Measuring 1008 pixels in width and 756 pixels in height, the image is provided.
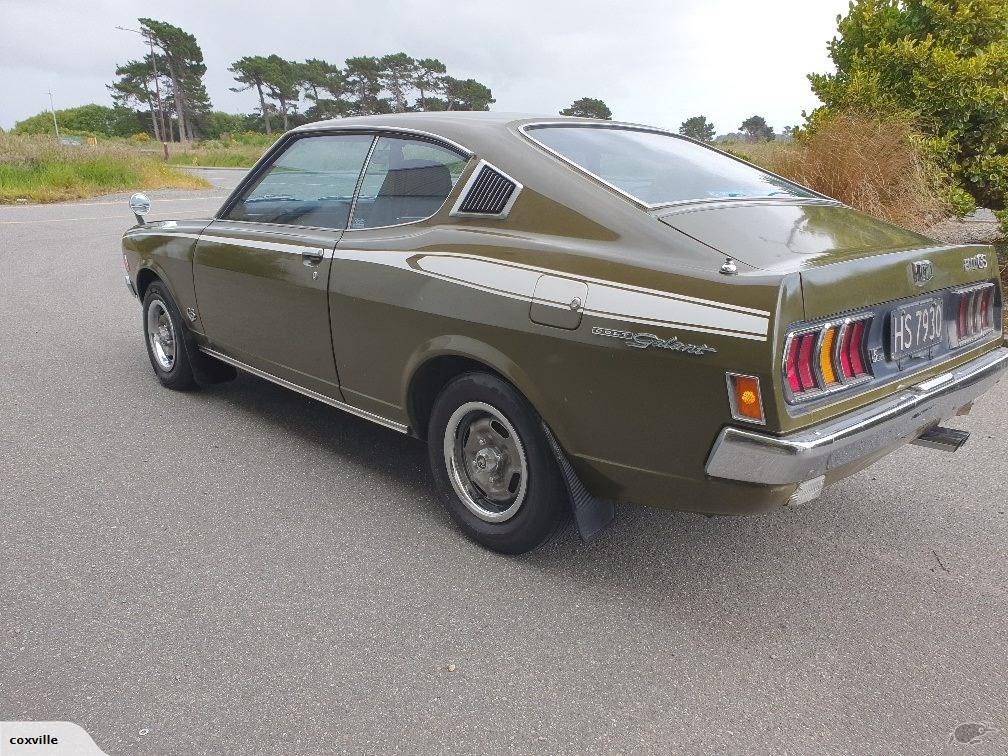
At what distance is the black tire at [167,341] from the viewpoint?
476 centimetres

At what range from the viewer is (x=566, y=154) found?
3070 millimetres

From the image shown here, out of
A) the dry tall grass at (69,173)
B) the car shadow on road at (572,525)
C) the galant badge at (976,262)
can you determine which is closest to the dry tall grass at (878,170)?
the galant badge at (976,262)

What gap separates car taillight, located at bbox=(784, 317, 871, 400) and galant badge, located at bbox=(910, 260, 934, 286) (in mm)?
313

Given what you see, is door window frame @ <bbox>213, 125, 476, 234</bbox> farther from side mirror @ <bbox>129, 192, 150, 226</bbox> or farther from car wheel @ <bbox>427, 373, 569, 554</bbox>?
car wheel @ <bbox>427, 373, 569, 554</bbox>

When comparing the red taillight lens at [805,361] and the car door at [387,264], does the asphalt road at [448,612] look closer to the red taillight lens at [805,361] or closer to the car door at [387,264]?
the car door at [387,264]

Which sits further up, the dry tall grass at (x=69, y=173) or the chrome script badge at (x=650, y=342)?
the dry tall grass at (x=69, y=173)

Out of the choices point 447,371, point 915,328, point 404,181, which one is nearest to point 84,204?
point 404,181

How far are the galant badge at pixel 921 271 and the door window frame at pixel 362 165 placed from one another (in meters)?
1.65

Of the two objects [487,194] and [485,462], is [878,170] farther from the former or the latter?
[485,462]

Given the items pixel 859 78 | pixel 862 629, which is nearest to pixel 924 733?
pixel 862 629

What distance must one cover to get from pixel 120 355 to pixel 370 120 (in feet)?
10.6

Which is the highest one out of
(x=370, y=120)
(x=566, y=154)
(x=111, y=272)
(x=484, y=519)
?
(x=370, y=120)

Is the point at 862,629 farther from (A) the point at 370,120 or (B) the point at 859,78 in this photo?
(B) the point at 859,78

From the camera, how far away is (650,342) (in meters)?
2.36
